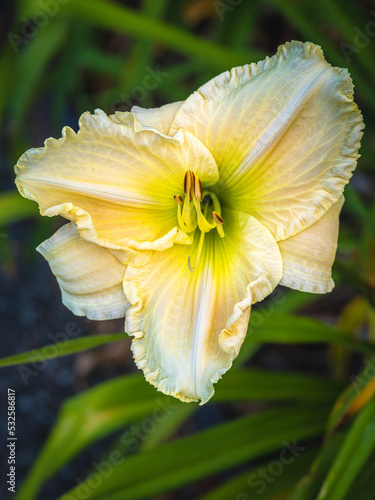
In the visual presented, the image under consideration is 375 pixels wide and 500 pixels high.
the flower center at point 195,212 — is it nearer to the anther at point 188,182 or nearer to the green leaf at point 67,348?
the anther at point 188,182

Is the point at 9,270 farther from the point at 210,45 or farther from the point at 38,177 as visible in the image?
the point at 38,177

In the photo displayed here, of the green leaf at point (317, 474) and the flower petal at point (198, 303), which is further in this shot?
the green leaf at point (317, 474)

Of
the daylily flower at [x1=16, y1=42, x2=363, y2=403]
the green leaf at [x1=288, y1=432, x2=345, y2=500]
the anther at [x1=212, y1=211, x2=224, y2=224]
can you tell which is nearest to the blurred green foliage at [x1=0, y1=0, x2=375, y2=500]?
the green leaf at [x1=288, y1=432, x2=345, y2=500]

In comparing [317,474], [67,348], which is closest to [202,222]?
[67,348]

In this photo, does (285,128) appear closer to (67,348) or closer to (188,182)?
(188,182)

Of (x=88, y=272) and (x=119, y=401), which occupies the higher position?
(x=88, y=272)

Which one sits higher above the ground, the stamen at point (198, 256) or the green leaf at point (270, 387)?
the stamen at point (198, 256)

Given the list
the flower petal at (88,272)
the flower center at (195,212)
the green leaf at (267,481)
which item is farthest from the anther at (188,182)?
the green leaf at (267,481)
